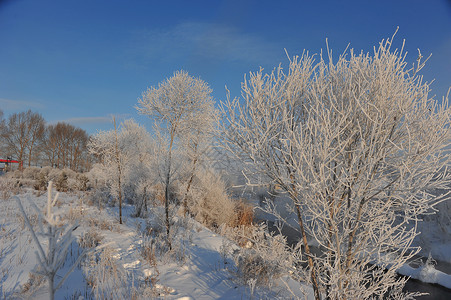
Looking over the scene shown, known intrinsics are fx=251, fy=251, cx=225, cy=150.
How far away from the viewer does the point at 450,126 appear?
296 cm

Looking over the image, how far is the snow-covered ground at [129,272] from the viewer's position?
3754 millimetres

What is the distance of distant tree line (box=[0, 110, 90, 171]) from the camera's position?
28.7m

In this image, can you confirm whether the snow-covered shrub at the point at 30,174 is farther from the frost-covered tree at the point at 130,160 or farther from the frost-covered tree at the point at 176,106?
the frost-covered tree at the point at 176,106

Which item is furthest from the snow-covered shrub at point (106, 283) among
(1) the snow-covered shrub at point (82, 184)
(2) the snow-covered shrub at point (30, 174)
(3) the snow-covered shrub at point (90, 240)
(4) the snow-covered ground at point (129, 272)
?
(2) the snow-covered shrub at point (30, 174)

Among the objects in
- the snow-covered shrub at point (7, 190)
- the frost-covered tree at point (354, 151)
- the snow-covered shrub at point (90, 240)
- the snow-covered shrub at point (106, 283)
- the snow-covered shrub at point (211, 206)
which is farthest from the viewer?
the snow-covered shrub at point (211, 206)

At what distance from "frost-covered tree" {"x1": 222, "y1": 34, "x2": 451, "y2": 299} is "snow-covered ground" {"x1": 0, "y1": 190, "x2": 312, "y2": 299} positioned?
1.11m

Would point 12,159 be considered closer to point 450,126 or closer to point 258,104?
point 258,104

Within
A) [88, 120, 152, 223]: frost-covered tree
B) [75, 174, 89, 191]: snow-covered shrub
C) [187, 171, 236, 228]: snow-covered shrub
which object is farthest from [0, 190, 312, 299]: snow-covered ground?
[75, 174, 89, 191]: snow-covered shrub

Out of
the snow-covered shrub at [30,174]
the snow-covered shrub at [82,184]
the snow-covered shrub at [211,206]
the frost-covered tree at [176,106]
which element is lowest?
the snow-covered shrub at [211,206]

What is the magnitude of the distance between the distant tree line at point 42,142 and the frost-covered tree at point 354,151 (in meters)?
33.9

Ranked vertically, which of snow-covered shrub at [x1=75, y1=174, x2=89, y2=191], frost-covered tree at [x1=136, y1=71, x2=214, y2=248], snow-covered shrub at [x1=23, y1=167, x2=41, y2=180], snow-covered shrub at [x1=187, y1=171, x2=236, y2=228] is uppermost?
frost-covered tree at [x1=136, y1=71, x2=214, y2=248]

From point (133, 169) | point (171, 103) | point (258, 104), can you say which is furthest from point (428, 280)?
point (133, 169)

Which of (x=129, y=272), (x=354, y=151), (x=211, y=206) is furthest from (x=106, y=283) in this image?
(x=211, y=206)

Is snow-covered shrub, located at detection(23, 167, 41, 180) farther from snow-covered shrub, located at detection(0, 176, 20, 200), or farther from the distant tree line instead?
the distant tree line
